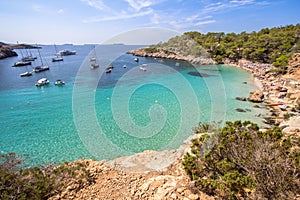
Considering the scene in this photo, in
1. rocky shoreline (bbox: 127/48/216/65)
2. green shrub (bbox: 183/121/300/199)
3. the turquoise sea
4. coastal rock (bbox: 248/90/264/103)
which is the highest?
green shrub (bbox: 183/121/300/199)

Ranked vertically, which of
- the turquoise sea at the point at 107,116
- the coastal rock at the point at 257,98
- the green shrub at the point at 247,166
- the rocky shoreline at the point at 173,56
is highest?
the green shrub at the point at 247,166

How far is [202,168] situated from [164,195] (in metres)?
1.39

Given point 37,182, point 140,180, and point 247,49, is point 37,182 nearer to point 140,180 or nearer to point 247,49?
point 140,180

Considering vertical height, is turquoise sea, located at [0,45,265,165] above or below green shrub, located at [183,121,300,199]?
below

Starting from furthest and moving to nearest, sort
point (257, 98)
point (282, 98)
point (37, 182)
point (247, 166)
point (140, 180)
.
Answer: point (282, 98) < point (257, 98) < point (140, 180) < point (37, 182) < point (247, 166)

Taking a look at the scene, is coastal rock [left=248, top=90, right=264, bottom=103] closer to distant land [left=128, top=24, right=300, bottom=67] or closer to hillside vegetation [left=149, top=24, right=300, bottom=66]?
hillside vegetation [left=149, top=24, right=300, bottom=66]

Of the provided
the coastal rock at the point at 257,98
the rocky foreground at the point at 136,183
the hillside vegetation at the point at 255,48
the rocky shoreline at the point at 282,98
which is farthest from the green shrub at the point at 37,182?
the hillside vegetation at the point at 255,48

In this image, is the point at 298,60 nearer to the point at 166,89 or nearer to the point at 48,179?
the point at 166,89

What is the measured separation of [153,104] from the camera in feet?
51.5

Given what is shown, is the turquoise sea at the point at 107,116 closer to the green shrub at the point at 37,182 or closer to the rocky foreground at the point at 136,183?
the rocky foreground at the point at 136,183

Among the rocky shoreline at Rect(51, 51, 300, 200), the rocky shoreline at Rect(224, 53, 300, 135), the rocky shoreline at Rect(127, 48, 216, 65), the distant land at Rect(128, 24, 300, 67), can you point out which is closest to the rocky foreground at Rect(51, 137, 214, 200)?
the rocky shoreline at Rect(51, 51, 300, 200)

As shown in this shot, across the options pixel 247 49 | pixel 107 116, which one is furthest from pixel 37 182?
pixel 247 49

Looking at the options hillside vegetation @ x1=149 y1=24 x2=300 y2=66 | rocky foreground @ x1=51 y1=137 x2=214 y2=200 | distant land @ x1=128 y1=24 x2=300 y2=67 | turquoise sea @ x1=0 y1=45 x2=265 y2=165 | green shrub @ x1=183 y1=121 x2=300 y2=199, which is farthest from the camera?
distant land @ x1=128 y1=24 x2=300 y2=67

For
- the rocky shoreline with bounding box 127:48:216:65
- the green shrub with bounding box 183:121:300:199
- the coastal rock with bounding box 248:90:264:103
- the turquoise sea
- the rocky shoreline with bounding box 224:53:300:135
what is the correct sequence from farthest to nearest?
the rocky shoreline with bounding box 127:48:216:65 < the coastal rock with bounding box 248:90:264:103 < the rocky shoreline with bounding box 224:53:300:135 < the turquoise sea < the green shrub with bounding box 183:121:300:199
